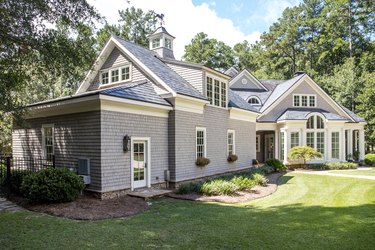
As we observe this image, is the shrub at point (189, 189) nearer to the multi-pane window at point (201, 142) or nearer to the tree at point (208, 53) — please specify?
the multi-pane window at point (201, 142)

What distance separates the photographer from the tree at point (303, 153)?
1975cm

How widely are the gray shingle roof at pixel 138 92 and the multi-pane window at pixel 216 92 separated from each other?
11.3ft

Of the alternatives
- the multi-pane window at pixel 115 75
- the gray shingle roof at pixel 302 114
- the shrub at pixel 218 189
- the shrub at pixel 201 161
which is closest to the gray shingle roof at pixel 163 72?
the multi-pane window at pixel 115 75

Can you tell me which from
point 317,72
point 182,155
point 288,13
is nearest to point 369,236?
point 182,155

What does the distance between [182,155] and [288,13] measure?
1604 inches

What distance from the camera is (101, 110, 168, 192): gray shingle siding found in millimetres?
9430

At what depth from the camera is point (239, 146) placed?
1772cm

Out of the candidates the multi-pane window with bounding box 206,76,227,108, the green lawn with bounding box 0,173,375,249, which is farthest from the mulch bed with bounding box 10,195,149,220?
the multi-pane window with bounding box 206,76,227,108

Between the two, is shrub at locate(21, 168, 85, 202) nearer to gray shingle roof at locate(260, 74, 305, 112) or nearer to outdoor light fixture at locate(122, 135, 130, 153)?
outdoor light fixture at locate(122, 135, 130, 153)

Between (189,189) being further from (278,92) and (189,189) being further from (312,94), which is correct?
(312,94)

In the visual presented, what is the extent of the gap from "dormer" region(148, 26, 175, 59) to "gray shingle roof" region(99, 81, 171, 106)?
19.1 feet

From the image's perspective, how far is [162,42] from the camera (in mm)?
17594

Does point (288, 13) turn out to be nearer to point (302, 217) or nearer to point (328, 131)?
point (328, 131)

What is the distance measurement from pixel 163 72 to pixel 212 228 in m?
8.64
